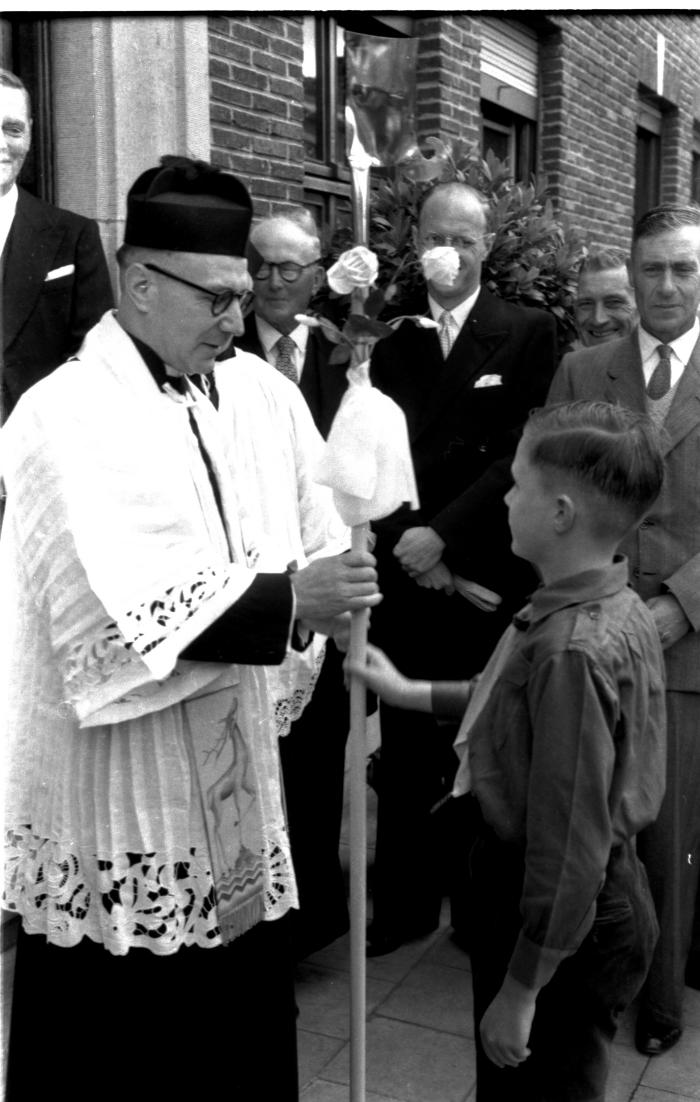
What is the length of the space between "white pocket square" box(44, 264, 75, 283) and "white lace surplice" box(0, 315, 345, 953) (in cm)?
139

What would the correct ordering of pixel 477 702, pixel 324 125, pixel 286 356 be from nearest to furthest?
pixel 477 702 < pixel 286 356 < pixel 324 125

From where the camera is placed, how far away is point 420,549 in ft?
11.8

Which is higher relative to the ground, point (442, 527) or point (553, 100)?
point (553, 100)

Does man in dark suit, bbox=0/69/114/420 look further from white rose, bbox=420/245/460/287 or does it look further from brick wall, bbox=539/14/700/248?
Answer: brick wall, bbox=539/14/700/248

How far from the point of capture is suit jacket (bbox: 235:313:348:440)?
374cm

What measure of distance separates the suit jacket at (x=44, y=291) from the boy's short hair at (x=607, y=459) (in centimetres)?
189

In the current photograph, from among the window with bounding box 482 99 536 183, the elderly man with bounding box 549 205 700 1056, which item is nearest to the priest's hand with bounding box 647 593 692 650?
the elderly man with bounding box 549 205 700 1056

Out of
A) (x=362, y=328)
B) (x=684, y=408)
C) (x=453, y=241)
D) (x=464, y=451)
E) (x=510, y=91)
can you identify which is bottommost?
(x=464, y=451)

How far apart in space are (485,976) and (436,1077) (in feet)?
3.17

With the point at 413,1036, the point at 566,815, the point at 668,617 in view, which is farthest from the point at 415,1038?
the point at 566,815

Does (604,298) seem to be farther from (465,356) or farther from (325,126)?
(325,126)

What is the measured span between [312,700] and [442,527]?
2.02 ft

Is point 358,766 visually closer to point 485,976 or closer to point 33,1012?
point 485,976

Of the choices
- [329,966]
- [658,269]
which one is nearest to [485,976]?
[329,966]
